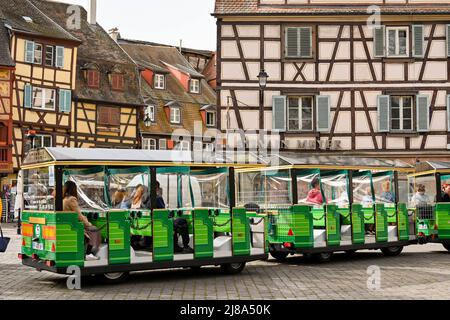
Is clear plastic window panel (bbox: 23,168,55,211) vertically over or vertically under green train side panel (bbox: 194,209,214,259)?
over

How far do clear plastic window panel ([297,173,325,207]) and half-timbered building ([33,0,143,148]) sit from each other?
93.8 ft

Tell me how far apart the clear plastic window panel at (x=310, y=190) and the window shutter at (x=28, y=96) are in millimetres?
27204

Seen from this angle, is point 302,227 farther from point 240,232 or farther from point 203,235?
point 203,235

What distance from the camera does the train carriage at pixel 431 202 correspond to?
64.2ft

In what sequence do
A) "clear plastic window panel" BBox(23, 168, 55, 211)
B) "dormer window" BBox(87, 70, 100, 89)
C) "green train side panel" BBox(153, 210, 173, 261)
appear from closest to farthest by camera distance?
"clear plastic window panel" BBox(23, 168, 55, 211)
"green train side panel" BBox(153, 210, 173, 261)
"dormer window" BBox(87, 70, 100, 89)

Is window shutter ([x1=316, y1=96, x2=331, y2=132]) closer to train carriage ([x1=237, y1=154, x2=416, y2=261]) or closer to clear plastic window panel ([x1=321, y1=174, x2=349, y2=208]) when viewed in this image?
train carriage ([x1=237, y1=154, x2=416, y2=261])

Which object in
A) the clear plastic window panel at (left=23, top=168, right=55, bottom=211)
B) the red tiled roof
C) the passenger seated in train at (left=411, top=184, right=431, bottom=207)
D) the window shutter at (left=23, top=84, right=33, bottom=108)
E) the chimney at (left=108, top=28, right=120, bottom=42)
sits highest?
the chimney at (left=108, top=28, right=120, bottom=42)

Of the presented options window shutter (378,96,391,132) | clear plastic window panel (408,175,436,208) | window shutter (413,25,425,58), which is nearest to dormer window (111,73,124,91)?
window shutter (378,96,391,132)

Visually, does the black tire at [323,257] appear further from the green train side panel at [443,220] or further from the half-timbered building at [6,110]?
the half-timbered building at [6,110]

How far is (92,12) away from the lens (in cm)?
5125

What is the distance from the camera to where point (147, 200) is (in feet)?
44.2

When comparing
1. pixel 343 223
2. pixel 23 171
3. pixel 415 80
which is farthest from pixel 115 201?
pixel 415 80

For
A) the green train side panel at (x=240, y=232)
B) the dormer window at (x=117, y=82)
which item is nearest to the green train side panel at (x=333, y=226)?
the green train side panel at (x=240, y=232)

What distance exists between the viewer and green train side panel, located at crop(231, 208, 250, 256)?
14.5m
